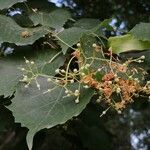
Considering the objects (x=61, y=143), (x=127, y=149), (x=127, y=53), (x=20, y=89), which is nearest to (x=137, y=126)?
(x=127, y=149)

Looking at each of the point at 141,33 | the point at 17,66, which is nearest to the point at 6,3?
the point at 17,66

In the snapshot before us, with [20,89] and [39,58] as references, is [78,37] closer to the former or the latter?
[39,58]

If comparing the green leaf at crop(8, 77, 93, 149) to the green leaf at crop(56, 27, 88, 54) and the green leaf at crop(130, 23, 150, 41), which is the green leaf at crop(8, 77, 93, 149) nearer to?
the green leaf at crop(56, 27, 88, 54)

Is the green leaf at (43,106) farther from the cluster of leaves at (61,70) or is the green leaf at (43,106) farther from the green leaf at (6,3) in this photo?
the green leaf at (6,3)

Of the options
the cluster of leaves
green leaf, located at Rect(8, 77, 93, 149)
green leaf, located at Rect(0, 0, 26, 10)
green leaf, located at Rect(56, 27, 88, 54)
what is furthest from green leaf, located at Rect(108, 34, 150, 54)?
green leaf, located at Rect(0, 0, 26, 10)

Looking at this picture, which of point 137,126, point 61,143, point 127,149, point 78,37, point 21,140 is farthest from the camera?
point 137,126

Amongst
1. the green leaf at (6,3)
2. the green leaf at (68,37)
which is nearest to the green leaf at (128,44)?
the green leaf at (68,37)

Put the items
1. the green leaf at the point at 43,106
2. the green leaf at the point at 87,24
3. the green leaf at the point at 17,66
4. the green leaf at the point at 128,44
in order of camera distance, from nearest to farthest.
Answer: the green leaf at the point at 43,106, the green leaf at the point at 17,66, the green leaf at the point at 128,44, the green leaf at the point at 87,24
